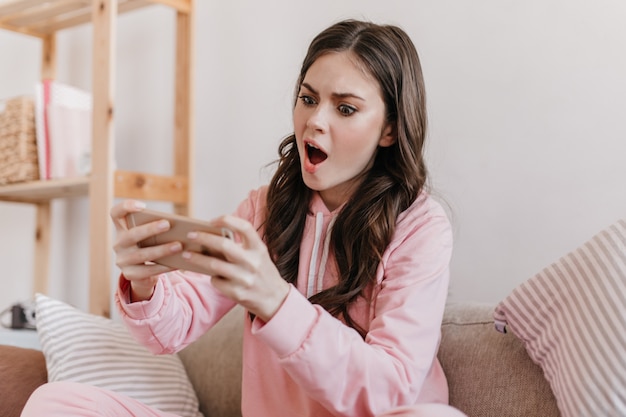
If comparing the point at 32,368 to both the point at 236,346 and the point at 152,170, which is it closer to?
the point at 236,346

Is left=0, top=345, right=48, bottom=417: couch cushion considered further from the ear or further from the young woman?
the ear

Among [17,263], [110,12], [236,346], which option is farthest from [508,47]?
[17,263]

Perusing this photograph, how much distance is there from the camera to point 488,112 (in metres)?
1.50

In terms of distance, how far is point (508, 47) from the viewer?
1.47 metres

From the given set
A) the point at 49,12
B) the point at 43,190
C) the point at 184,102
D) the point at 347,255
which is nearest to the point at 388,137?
the point at 347,255

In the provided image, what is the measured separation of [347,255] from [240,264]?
36 centimetres

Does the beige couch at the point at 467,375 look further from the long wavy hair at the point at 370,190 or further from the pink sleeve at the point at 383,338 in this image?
the long wavy hair at the point at 370,190

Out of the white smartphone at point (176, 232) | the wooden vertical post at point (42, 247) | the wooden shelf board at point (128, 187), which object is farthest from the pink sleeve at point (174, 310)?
the wooden vertical post at point (42, 247)

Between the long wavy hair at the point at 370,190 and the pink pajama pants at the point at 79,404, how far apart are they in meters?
0.27

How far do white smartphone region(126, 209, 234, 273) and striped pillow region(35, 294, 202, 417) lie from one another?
470 mm

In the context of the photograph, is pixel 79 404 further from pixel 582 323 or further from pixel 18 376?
pixel 582 323

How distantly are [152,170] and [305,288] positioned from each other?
1.05 m

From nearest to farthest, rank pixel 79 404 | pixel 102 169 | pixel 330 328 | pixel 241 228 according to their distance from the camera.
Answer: pixel 241 228
pixel 330 328
pixel 79 404
pixel 102 169

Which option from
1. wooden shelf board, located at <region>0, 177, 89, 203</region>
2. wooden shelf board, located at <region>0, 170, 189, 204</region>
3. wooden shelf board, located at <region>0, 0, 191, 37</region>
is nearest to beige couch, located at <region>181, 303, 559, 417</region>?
wooden shelf board, located at <region>0, 170, 189, 204</region>
